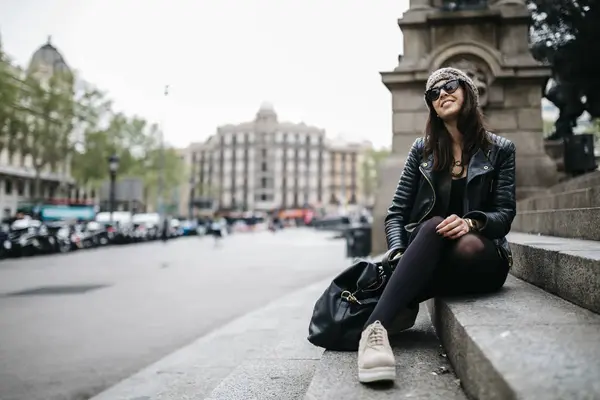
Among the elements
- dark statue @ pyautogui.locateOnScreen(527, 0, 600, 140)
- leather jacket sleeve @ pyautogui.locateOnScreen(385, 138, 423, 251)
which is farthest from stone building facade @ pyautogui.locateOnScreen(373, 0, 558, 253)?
leather jacket sleeve @ pyautogui.locateOnScreen(385, 138, 423, 251)

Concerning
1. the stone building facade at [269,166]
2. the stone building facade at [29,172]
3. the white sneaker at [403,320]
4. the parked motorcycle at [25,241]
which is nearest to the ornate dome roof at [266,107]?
the stone building facade at [269,166]

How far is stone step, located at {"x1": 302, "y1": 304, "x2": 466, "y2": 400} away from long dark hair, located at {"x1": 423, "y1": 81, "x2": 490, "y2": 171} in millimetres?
986

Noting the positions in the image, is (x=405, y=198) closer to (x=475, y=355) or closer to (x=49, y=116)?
(x=475, y=355)

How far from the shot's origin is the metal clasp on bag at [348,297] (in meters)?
2.67

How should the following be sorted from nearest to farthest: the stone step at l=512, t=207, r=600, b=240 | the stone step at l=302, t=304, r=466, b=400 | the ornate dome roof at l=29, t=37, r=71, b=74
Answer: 1. the stone step at l=302, t=304, r=466, b=400
2. the stone step at l=512, t=207, r=600, b=240
3. the ornate dome roof at l=29, t=37, r=71, b=74

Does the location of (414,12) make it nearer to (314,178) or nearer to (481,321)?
(481,321)

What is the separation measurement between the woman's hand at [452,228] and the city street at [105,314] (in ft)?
8.75

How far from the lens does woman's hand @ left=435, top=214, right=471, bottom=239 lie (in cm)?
246

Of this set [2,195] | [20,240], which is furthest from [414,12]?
[2,195]

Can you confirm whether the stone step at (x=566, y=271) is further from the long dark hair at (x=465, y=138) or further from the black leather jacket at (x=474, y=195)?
the long dark hair at (x=465, y=138)

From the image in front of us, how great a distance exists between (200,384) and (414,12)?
298 inches

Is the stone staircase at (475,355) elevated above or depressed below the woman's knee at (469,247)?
below

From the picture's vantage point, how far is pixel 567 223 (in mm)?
4098

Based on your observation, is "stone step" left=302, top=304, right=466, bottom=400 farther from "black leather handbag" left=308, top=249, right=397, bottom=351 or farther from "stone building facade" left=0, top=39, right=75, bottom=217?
"stone building facade" left=0, top=39, right=75, bottom=217
